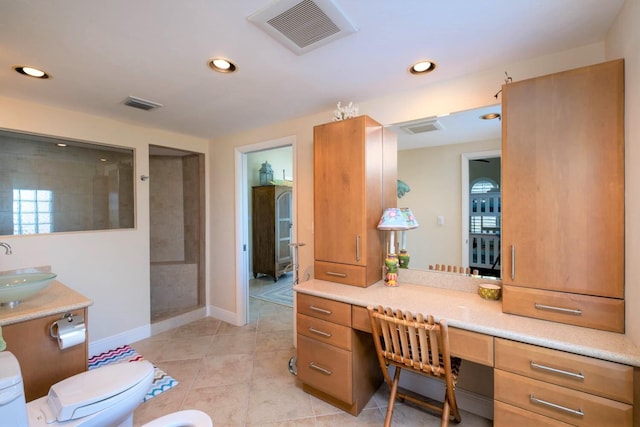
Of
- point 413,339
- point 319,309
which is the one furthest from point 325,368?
point 413,339

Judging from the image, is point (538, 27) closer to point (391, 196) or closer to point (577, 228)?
point (577, 228)

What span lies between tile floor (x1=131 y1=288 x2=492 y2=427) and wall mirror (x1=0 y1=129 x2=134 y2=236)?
1439 mm

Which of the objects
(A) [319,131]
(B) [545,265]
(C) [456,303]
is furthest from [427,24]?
(C) [456,303]

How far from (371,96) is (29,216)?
316cm

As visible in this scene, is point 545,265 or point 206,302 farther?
point 206,302

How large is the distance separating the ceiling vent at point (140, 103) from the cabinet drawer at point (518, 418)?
3127 mm

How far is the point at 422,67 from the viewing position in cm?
181

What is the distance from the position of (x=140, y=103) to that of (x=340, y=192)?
73.5 inches

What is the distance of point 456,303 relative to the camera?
169 centimetres

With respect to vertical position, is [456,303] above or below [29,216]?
below

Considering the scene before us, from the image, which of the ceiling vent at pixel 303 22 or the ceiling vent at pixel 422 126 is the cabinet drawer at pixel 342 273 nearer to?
the ceiling vent at pixel 422 126

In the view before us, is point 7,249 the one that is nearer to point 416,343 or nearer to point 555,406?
point 416,343

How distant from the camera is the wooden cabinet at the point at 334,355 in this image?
1.82 metres

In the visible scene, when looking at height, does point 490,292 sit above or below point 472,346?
above
